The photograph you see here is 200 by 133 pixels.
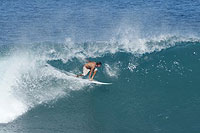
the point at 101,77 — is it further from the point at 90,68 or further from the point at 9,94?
the point at 9,94

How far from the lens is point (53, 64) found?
96.5 feet

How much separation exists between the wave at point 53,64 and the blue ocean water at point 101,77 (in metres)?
0.07

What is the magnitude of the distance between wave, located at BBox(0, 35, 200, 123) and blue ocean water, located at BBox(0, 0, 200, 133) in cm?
7

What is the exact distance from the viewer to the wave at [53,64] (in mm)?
25375

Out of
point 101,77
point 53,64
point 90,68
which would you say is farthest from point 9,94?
point 101,77

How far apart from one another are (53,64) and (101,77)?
14.9 ft

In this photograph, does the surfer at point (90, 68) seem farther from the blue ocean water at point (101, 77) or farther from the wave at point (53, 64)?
the wave at point (53, 64)

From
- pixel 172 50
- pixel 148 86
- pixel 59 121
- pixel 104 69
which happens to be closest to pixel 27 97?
pixel 59 121

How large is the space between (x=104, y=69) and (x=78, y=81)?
9.21 feet

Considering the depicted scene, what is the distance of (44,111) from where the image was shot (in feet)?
78.8

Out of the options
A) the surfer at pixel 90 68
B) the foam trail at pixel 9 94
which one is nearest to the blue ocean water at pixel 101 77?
the foam trail at pixel 9 94

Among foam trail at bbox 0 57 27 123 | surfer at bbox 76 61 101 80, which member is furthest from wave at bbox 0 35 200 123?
surfer at bbox 76 61 101 80

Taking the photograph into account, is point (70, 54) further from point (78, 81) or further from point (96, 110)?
point (96, 110)

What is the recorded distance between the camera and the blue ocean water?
23.1 metres
